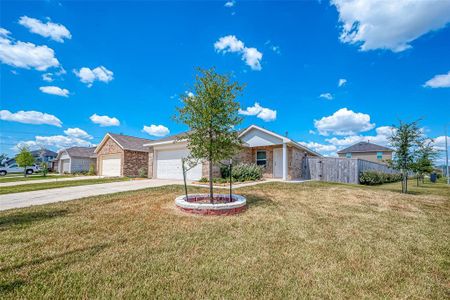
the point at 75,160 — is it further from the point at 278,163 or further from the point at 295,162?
the point at 295,162

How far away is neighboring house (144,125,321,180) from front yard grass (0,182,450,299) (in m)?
9.13

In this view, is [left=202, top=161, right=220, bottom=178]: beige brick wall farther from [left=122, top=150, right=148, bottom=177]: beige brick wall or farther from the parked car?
the parked car

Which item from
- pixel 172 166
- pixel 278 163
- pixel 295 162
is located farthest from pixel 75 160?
pixel 295 162

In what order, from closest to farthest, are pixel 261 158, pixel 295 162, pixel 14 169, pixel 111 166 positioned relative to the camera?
pixel 295 162 < pixel 261 158 < pixel 111 166 < pixel 14 169

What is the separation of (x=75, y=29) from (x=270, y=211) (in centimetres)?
1445

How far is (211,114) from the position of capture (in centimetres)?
674

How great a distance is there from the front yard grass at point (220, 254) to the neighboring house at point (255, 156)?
9.13m

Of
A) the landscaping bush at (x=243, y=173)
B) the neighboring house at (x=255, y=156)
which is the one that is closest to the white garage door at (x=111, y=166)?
the neighboring house at (x=255, y=156)

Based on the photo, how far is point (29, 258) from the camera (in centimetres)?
331

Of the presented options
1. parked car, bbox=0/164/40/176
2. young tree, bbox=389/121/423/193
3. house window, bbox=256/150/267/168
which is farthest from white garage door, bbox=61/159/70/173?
young tree, bbox=389/121/423/193

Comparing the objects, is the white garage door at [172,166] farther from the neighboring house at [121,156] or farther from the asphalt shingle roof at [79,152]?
the asphalt shingle roof at [79,152]

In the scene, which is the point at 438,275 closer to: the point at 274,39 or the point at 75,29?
the point at 274,39

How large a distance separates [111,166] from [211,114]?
18915 millimetres

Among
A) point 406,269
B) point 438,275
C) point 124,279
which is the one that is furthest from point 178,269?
point 438,275
